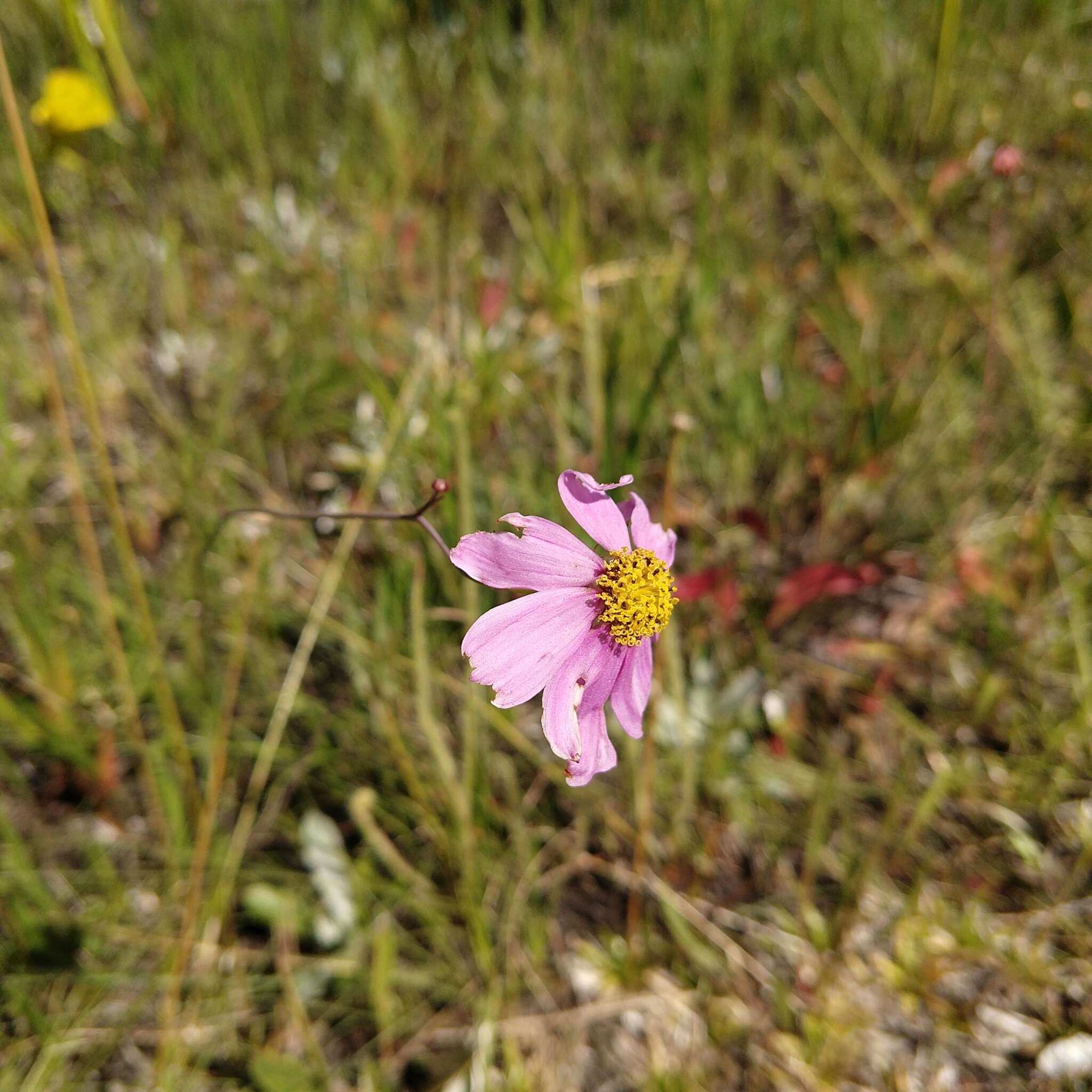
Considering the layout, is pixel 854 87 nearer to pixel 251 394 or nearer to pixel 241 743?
pixel 251 394

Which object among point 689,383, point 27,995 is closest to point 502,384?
point 689,383

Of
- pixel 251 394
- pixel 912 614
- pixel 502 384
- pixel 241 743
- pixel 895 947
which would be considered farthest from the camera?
pixel 251 394

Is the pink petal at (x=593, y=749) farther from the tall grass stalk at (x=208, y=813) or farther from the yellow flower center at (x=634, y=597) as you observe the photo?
the tall grass stalk at (x=208, y=813)

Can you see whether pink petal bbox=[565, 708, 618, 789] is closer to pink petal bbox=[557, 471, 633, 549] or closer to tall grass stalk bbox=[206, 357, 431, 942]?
pink petal bbox=[557, 471, 633, 549]

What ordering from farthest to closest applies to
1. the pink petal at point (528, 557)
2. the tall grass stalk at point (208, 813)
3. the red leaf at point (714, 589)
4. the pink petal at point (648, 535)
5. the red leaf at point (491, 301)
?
1. the red leaf at point (491, 301)
2. the red leaf at point (714, 589)
3. the tall grass stalk at point (208, 813)
4. the pink petal at point (648, 535)
5. the pink petal at point (528, 557)

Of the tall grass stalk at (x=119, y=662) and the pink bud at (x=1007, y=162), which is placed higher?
the pink bud at (x=1007, y=162)

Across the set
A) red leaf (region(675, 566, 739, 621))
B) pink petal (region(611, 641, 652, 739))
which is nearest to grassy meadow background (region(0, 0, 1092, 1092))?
red leaf (region(675, 566, 739, 621))

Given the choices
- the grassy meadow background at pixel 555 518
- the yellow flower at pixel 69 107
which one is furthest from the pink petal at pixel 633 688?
the yellow flower at pixel 69 107
